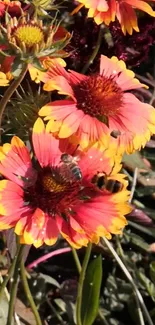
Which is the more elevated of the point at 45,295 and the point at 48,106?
the point at 48,106

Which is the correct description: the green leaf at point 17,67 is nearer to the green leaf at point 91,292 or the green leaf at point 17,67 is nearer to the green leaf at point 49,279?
the green leaf at point 91,292

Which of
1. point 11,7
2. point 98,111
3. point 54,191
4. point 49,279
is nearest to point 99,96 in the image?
point 98,111

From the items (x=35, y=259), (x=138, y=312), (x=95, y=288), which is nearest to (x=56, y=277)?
(x=35, y=259)

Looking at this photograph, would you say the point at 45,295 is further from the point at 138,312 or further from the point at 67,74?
the point at 67,74

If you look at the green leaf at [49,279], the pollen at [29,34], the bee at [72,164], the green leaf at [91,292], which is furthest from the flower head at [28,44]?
the green leaf at [49,279]

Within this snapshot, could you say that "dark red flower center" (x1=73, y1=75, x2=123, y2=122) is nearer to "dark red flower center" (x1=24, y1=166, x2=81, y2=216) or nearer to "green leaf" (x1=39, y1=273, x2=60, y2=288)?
"dark red flower center" (x1=24, y1=166, x2=81, y2=216)

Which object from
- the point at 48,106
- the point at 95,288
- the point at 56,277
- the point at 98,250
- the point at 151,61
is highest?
the point at 48,106
